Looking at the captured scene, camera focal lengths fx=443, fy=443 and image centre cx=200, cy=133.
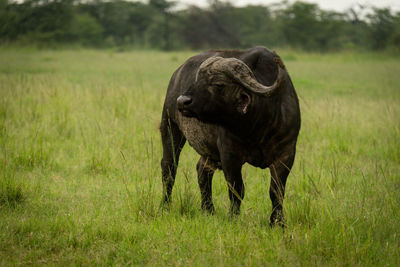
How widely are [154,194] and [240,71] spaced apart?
61.8 inches

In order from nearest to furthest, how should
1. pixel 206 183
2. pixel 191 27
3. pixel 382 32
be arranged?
1. pixel 206 183
2. pixel 382 32
3. pixel 191 27

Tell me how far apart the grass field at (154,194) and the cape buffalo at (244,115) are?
415mm

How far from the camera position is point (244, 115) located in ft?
12.3

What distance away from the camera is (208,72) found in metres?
3.68

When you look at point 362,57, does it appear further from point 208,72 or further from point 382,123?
point 208,72

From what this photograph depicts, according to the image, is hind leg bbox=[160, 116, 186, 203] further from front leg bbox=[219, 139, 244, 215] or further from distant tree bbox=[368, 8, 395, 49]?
distant tree bbox=[368, 8, 395, 49]

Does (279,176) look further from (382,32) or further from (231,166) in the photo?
(382,32)

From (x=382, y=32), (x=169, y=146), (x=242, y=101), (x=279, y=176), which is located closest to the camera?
(x=242, y=101)

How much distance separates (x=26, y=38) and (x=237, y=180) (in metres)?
23.5

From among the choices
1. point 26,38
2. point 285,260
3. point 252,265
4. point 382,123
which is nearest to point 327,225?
point 285,260

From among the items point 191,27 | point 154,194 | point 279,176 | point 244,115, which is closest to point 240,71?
point 244,115

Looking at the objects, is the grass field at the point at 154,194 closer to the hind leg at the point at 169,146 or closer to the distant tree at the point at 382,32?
the hind leg at the point at 169,146

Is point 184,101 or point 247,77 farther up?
point 247,77

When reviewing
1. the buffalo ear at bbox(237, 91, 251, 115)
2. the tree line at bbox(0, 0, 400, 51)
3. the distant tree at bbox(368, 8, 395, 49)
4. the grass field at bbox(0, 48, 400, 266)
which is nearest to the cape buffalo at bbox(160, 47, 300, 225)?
the buffalo ear at bbox(237, 91, 251, 115)
